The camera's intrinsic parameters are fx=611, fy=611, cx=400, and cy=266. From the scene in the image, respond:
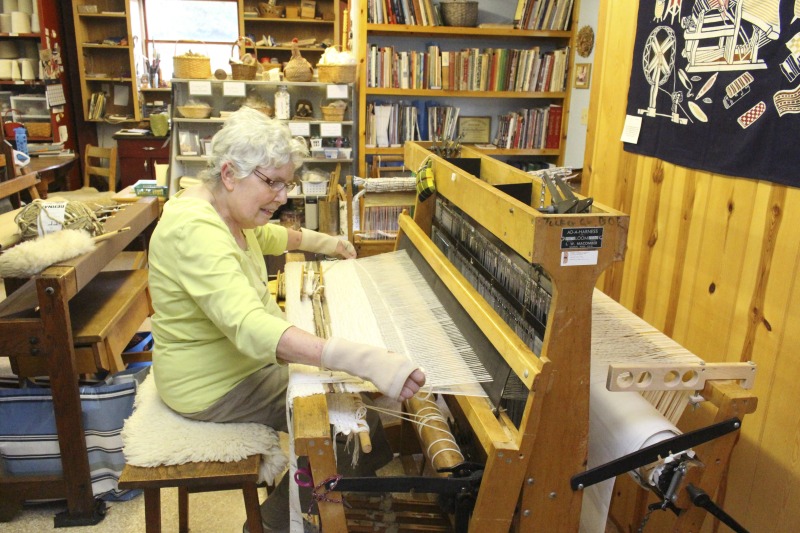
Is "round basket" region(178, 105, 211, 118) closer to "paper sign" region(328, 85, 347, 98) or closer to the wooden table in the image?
"paper sign" region(328, 85, 347, 98)

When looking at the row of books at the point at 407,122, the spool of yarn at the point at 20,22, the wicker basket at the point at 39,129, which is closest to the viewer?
the row of books at the point at 407,122

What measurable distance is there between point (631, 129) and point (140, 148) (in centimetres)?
555

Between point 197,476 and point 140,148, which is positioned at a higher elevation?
point 140,148

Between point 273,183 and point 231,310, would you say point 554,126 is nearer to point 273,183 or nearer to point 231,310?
point 273,183

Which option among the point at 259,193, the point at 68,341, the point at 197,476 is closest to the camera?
the point at 197,476

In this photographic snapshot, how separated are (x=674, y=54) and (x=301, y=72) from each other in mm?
3112

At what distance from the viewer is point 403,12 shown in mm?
4246

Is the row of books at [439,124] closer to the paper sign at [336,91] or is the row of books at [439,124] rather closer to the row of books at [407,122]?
the row of books at [407,122]

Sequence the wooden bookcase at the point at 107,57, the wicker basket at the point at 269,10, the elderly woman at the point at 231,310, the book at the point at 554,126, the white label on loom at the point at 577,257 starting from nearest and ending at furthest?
1. the white label on loom at the point at 577,257
2. the elderly woman at the point at 231,310
3. the book at the point at 554,126
4. the wooden bookcase at the point at 107,57
5. the wicker basket at the point at 269,10

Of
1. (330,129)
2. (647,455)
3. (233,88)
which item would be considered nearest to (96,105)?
(233,88)

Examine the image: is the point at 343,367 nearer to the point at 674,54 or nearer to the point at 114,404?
the point at 114,404

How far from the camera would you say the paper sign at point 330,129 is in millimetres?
4613

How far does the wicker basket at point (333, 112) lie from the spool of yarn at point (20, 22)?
12.6 ft

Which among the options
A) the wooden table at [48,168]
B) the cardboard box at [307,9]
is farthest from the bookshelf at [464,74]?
the wooden table at [48,168]
